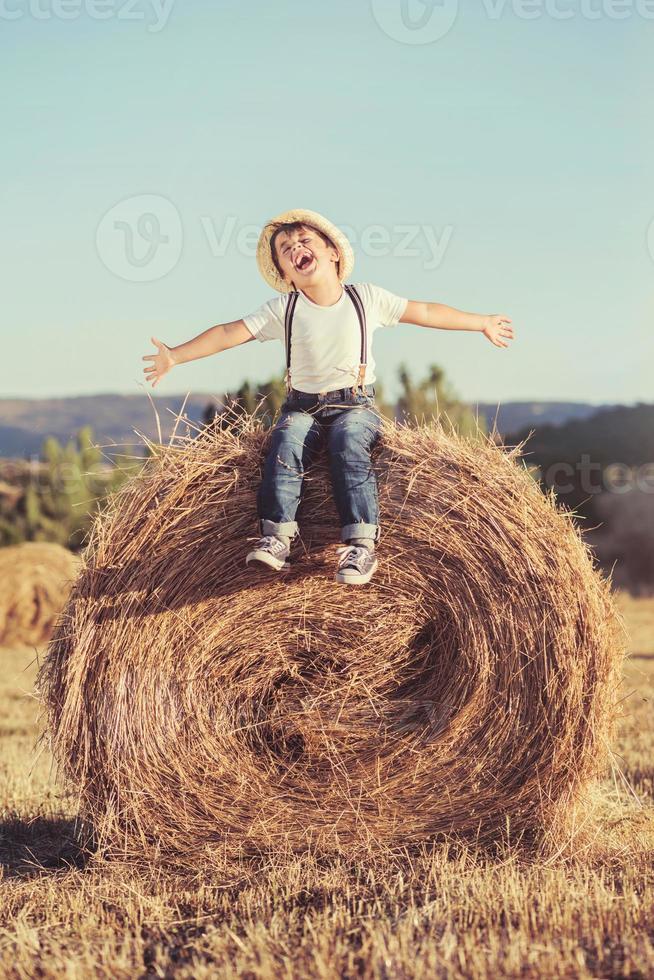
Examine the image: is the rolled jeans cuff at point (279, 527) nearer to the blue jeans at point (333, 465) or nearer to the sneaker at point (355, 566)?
the blue jeans at point (333, 465)

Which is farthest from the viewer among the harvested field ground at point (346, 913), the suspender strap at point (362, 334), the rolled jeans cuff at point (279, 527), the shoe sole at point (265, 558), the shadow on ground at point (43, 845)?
the suspender strap at point (362, 334)

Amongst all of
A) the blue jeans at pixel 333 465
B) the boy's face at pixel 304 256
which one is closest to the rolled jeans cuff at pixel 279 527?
the blue jeans at pixel 333 465

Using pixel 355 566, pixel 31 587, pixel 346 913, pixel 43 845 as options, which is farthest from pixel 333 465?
pixel 31 587

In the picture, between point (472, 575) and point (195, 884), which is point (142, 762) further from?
point (472, 575)

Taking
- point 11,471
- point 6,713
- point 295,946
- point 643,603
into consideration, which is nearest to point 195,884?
point 295,946

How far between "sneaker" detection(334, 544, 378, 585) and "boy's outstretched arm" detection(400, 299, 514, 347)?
1196 millimetres

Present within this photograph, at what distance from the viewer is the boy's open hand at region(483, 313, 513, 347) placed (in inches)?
198

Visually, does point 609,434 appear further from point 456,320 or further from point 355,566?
point 355,566

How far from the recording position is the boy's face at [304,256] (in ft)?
15.9

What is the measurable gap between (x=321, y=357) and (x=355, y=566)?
100 cm

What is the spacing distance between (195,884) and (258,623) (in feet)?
3.68

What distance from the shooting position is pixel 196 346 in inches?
194

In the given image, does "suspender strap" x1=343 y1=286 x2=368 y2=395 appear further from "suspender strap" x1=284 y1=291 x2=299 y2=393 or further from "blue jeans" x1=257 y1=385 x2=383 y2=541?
"suspender strap" x1=284 y1=291 x2=299 y2=393

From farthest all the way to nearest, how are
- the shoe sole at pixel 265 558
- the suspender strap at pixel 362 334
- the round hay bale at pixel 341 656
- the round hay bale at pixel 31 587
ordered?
1. the round hay bale at pixel 31 587
2. the suspender strap at pixel 362 334
3. the round hay bale at pixel 341 656
4. the shoe sole at pixel 265 558
